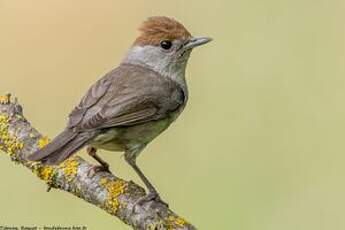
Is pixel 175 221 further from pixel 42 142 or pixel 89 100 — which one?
pixel 89 100

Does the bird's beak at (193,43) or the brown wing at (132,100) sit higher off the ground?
the bird's beak at (193,43)

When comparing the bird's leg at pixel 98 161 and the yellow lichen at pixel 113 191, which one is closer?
the yellow lichen at pixel 113 191

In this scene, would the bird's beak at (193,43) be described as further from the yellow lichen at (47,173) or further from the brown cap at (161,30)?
the yellow lichen at (47,173)

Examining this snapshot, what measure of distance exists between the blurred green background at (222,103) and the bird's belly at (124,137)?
1.40 metres

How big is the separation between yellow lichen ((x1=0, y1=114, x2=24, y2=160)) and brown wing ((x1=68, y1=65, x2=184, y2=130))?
44 cm

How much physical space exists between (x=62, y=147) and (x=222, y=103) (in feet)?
11.3

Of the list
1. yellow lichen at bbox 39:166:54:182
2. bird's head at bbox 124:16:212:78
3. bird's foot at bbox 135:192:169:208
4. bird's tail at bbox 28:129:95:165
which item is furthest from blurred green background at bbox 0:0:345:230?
bird's foot at bbox 135:192:169:208

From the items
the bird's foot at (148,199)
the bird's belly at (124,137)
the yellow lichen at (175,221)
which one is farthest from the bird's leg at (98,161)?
the yellow lichen at (175,221)

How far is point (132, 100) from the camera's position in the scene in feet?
21.7

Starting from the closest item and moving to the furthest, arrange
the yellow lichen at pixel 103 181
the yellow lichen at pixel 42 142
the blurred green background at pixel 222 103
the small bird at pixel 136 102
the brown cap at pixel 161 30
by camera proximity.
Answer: the yellow lichen at pixel 103 181 → the small bird at pixel 136 102 → the yellow lichen at pixel 42 142 → the brown cap at pixel 161 30 → the blurred green background at pixel 222 103

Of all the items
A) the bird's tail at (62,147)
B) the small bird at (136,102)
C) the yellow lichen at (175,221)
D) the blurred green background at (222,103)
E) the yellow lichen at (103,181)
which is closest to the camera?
the yellow lichen at (175,221)

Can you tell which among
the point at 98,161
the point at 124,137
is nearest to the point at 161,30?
the point at 124,137

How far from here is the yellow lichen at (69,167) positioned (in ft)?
20.4

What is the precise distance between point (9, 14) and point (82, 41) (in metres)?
0.94
